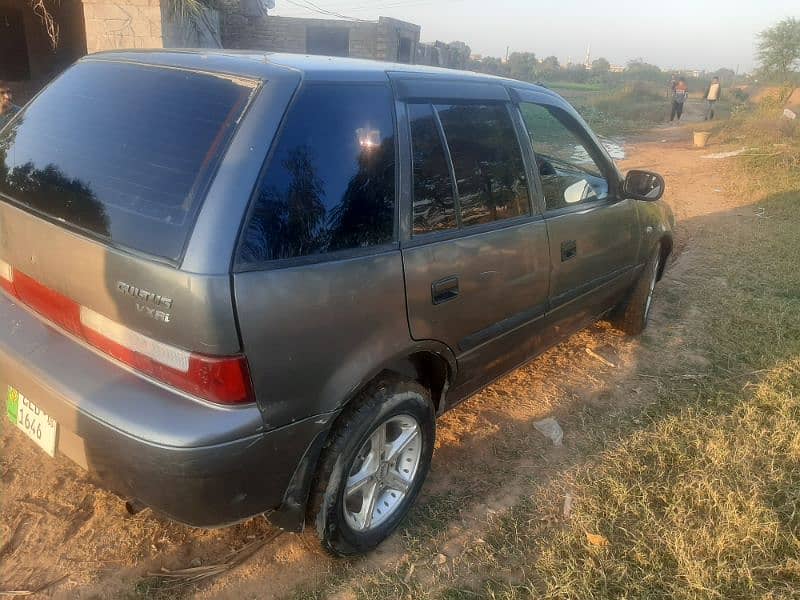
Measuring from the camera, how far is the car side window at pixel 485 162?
8.07 ft

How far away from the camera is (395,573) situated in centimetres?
229

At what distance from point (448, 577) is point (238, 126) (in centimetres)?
181

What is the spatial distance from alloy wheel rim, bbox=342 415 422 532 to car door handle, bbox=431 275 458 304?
48cm

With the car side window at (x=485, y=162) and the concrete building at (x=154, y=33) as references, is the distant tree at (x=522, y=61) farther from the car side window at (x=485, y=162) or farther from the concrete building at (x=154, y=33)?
the car side window at (x=485, y=162)

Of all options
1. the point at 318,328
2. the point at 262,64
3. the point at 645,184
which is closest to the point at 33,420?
the point at 318,328

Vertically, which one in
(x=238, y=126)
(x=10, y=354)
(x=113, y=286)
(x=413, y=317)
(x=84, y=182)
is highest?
(x=238, y=126)

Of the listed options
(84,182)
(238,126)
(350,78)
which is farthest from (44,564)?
(350,78)

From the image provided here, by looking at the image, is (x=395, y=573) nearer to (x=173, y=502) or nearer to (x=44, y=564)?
(x=173, y=502)

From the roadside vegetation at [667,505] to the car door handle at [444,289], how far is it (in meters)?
0.99

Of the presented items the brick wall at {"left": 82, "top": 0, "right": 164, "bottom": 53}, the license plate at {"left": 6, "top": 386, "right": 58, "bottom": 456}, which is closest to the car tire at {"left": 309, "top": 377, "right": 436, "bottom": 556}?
the license plate at {"left": 6, "top": 386, "right": 58, "bottom": 456}

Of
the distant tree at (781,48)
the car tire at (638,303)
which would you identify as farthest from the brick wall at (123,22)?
the distant tree at (781,48)

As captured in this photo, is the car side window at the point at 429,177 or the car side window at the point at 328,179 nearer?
the car side window at the point at 328,179

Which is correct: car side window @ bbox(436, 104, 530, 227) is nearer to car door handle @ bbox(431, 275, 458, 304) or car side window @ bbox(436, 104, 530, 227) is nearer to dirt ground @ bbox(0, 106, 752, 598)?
car door handle @ bbox(431, 275, 458, 304)

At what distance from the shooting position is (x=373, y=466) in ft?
7.54
